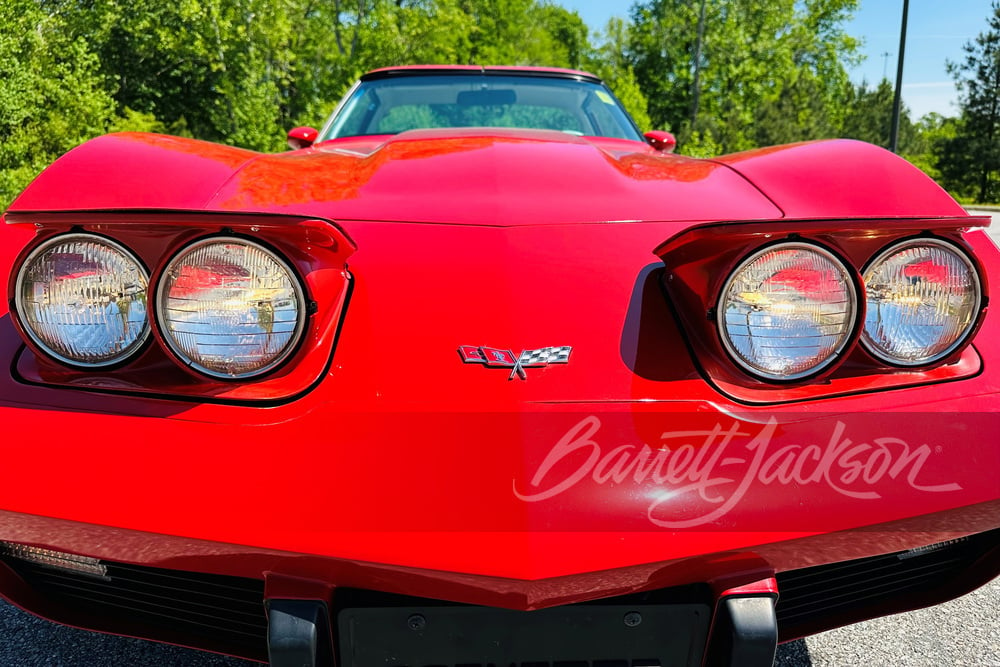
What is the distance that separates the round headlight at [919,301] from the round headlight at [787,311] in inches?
3.8

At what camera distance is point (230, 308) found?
3.38 feet

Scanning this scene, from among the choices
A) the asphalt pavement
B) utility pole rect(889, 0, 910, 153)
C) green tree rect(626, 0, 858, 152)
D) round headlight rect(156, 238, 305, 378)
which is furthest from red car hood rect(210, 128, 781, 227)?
green tree rect(626, 0, 858, 152)

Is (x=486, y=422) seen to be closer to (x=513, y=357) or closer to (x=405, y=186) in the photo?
(x=513, y=357)

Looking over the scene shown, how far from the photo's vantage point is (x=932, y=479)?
1014mm

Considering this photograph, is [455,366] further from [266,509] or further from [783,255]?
[783,255]

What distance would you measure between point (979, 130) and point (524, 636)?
50.9m

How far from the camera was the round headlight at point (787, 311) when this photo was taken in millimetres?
1047

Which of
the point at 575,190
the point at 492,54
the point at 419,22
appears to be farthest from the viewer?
the point at 492,54

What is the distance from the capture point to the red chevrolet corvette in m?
0.92

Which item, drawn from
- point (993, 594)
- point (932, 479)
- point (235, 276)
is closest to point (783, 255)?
point (932, 479)

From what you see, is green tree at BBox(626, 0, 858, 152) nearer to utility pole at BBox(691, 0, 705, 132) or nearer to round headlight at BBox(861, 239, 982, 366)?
utility pole at BBox(691, 0, 705, 132)

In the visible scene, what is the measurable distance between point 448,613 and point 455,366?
34 cm

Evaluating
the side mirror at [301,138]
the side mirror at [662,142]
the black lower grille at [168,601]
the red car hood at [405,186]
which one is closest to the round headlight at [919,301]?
the red car hood at [405,186]

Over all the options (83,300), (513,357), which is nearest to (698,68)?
(513,357)
